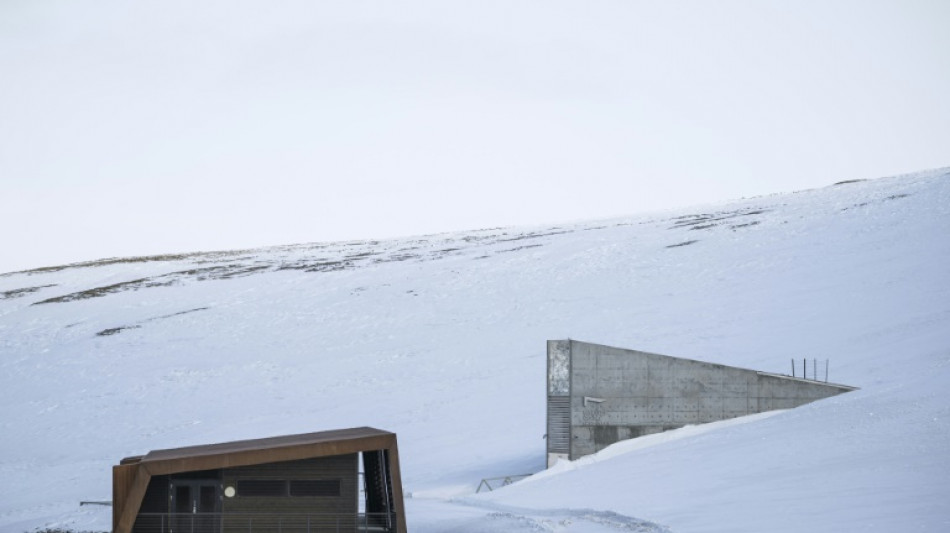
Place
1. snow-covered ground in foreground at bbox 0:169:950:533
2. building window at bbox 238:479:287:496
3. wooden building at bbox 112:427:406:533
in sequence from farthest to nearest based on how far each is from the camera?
snow-covered ground in foreground at bbox 0:169:950:533 < building window at bbox 238:479:287:496 < wooden building at bbox 112:427:406:533

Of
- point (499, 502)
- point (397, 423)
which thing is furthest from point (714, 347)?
point (499, 502)

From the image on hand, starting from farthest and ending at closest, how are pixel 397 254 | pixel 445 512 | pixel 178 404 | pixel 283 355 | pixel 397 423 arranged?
pixel 397 254 → pixel 283 355 → pixel 178 404 → pixel 397 423 → pixel 445 512

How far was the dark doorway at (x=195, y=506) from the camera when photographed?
925 inches

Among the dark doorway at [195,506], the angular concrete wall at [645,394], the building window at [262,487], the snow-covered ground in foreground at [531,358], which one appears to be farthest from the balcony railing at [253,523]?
the angular concrete wall at [645,394]

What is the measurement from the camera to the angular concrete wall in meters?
38.3

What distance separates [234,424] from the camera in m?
51.4

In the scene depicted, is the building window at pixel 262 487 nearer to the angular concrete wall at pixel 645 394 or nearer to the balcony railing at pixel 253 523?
the balcony railing at pixel 253 523

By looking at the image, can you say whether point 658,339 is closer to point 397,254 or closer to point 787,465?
point 787,465

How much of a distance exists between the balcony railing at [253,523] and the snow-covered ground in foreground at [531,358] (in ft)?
13.9

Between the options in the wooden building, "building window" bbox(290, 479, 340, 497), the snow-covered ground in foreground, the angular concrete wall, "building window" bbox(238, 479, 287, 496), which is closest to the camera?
the wooden building

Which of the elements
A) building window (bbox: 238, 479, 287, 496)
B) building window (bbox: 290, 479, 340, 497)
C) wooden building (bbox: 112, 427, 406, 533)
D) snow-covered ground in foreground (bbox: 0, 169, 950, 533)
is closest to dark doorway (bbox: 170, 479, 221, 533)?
wooden building (bbox: 112, 427, 406, 533)

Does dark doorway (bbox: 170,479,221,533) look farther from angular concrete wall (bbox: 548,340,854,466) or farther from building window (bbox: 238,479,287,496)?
angular concrete wall (bbox: 548,340,854,466)

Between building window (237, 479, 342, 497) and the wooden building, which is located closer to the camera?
the wooden building

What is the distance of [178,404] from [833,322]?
34.7m
